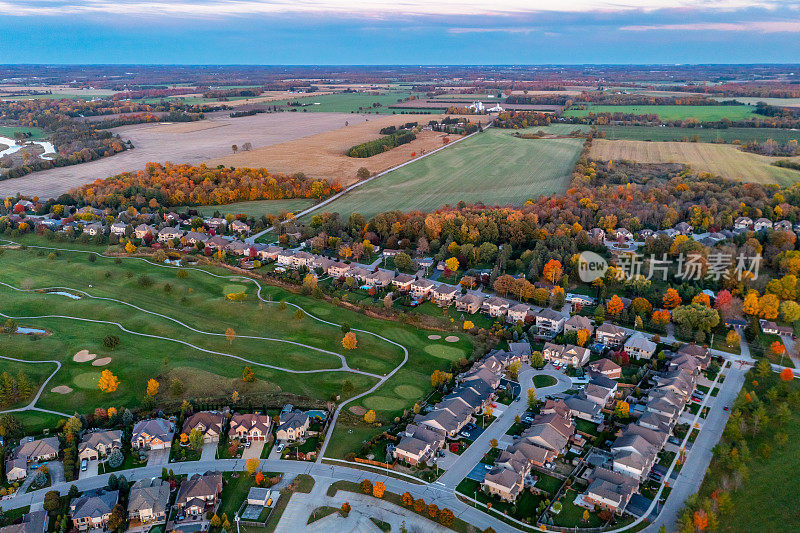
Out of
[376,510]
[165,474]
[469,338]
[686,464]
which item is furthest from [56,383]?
[686,464]

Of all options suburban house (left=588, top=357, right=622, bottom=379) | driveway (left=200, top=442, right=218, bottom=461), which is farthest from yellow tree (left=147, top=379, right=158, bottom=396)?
suburban house (left=588, top=357, right=622, bottom=379)

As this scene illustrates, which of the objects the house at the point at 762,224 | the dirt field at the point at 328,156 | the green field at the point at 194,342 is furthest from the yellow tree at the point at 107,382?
the house at the point at 762,224

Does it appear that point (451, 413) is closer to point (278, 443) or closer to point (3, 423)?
point (278, 443)

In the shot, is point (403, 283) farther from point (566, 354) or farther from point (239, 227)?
point (239, 227)

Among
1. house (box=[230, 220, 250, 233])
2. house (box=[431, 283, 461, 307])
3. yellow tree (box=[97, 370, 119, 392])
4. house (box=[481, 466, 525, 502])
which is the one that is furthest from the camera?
house (box=[230, 220, 250, 233])

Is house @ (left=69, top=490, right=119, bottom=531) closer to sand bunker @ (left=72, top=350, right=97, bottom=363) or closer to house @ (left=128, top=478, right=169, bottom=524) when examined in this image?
house @ (left=128, top=478, right=169, bottom=524)

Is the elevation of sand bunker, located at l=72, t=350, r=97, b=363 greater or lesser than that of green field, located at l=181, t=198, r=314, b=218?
lesser
